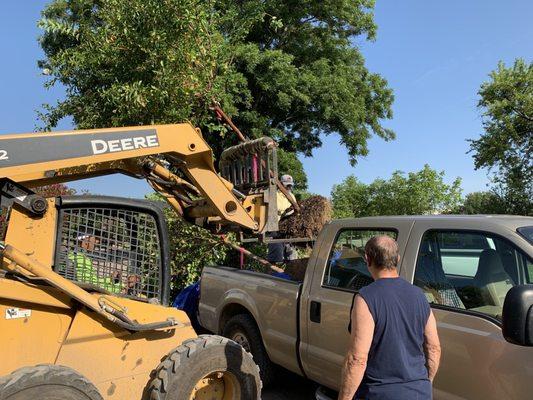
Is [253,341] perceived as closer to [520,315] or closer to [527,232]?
[527,232]

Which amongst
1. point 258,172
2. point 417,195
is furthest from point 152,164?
point 417,195

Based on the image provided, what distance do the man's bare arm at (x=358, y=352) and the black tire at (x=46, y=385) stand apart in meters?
1.55

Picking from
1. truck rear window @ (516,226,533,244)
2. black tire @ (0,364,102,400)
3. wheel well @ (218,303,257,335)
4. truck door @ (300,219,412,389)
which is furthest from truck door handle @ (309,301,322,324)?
black tire @ (0,364,102,400)

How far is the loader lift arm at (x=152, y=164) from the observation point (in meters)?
3.24

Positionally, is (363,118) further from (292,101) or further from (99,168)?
(99,168)

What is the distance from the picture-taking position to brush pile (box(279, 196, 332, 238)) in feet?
29.6

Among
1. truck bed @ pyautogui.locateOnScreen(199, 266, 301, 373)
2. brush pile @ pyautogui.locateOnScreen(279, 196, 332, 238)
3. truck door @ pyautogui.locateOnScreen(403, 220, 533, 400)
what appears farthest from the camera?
brush pile @ pyautogui.locateOnScreen(279, 196, 332, 238)

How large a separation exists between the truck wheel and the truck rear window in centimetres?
282

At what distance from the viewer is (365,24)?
19.1 m

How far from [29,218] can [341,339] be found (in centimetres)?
248

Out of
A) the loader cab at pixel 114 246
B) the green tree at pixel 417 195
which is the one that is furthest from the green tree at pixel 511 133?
the loader cab at pixel 114 246

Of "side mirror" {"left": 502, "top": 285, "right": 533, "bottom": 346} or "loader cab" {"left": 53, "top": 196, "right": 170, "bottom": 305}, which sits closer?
"side mirror" {"left": 502, "top": 285, "right": 533, "bottom": 346}

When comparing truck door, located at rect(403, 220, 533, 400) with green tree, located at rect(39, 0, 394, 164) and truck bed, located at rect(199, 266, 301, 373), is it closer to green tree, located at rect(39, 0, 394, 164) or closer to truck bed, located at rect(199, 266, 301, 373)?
truck bed, located at rect(199, 266, 301, 373)

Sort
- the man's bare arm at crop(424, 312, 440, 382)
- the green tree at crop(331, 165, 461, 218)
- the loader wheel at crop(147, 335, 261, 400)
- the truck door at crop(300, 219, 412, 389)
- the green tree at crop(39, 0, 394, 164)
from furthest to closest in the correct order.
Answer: the green tree at crop(331, 165, 461, 218)
the green tree at crop(39, 0, 394, 164)
the truck door at crop(300, 219, 412, 389)
the loader wheel at crop(147, 335, 261, 400)
the man's bare arm at crop(424, 312, 440, 382)
